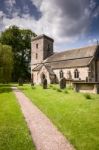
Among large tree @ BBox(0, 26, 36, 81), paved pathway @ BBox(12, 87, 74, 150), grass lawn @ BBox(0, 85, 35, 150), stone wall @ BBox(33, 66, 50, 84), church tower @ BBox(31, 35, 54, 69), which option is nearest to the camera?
paved pathway @ BBox(12, 87, 74, 150)

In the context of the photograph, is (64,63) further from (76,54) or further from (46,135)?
(46,135)

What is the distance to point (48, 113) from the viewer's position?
33.8ft

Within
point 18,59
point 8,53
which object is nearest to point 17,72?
point 18,59

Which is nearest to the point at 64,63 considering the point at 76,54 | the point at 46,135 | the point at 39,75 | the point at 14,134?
the point at 76,54

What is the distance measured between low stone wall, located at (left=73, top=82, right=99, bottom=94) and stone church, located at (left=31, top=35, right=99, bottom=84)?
9.87 m

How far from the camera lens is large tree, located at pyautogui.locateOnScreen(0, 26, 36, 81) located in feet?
192

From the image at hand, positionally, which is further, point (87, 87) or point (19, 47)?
point (19, 47)

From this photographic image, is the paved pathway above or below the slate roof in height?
below

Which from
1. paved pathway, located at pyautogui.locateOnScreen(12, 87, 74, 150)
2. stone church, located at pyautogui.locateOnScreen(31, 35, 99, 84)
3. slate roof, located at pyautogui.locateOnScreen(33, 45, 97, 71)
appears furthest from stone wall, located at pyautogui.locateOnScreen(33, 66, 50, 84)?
paved pathway, located at pyautogui.locateOnScreen(12, 87, 74, 150)

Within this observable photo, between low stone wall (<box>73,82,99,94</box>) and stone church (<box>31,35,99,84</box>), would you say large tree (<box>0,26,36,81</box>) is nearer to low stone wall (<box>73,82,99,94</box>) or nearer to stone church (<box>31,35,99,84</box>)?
stone church (<box>31,35,99,84</box>)

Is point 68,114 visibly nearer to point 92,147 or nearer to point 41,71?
point 92,147

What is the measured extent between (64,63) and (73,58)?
251cm

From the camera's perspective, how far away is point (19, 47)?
60906 mm

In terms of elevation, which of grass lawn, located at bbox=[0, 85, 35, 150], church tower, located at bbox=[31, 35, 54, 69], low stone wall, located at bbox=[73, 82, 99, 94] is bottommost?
grass lawn, located at bbox=[0, 85, 35, 150]
